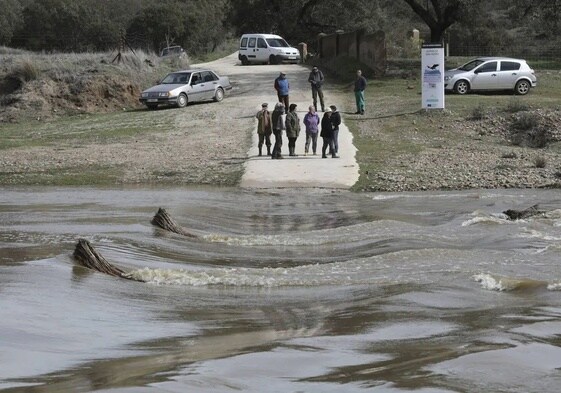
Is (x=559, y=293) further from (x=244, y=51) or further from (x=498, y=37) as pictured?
(x=498, y=37)

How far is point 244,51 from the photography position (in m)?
53.7

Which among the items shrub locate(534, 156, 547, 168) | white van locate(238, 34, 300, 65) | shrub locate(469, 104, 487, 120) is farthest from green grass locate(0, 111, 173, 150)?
white van locate(238, 34, 300, 65)

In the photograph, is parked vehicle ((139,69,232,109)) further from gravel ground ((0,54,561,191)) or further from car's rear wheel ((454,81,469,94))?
car's rear wheel ((454,81,469,94))

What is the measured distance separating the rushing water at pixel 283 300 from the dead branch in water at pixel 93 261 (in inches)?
8.8

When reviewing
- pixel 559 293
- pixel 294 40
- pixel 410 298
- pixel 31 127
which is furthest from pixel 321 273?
pixel 294 40

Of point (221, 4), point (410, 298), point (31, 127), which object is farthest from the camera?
point (221, 4)

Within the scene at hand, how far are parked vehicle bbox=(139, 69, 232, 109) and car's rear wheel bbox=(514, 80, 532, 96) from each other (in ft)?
37.6

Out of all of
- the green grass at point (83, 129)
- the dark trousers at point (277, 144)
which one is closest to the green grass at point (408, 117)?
the dark trousers at point (277, 144)

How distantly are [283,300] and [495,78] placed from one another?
92.4ft

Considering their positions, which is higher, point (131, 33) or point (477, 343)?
point (131, 33)

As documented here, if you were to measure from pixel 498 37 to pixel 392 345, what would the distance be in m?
55.2

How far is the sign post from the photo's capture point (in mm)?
32094

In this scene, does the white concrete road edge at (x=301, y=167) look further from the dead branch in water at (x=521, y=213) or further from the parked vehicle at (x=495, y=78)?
the dead branch in water at (x=521, y=213)

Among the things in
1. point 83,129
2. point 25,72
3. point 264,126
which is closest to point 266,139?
point 264,126
